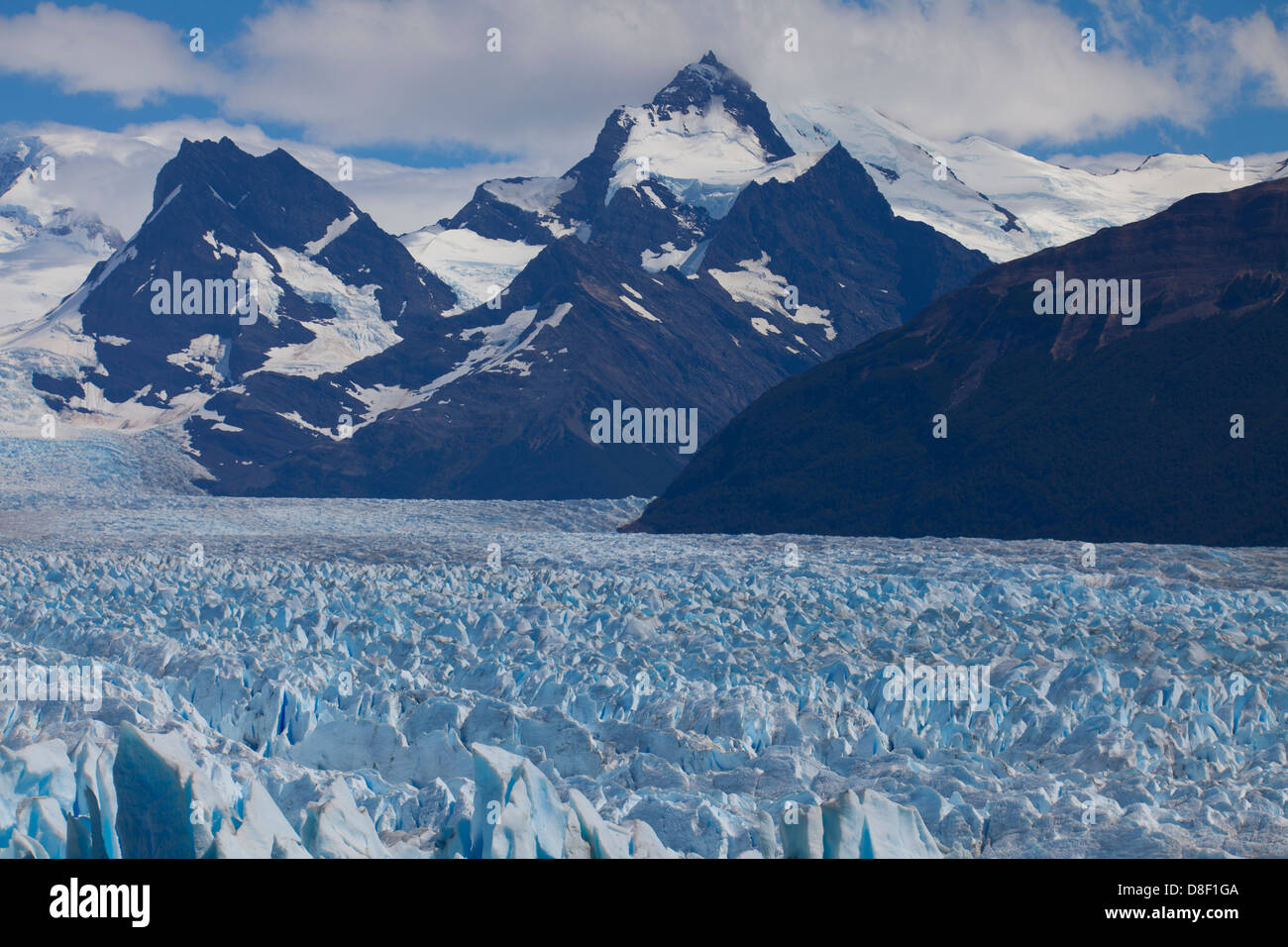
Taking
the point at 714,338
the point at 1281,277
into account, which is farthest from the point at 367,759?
the point at 714,338

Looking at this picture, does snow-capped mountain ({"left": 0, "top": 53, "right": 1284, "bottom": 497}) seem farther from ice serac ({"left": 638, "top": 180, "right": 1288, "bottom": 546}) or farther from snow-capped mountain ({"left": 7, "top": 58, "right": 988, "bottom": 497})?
ice serac ({"left": 638, "top": 180, "right": 1288, "bottom": 546})

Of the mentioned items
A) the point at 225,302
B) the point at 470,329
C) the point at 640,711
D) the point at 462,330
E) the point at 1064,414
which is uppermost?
the point at 225,302

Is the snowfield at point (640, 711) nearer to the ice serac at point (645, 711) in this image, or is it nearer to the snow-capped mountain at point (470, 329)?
the ice serac at point (645, 711)

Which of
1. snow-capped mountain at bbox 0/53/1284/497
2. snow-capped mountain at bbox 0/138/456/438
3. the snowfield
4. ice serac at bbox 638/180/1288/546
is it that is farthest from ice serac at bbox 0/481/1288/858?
snow-capped mountain at bbox 0/138/456/438

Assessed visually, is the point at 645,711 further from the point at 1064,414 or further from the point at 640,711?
the point at 1064,414

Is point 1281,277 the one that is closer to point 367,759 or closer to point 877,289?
point 367,759

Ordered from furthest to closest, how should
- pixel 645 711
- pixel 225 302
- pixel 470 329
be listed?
pixel 225 302 → pixel 470 329 → pixel 645 711

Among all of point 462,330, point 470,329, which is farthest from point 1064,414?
point 462,330
